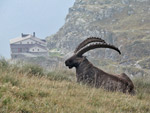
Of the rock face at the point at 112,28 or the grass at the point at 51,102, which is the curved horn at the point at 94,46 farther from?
the rock face at the point at 112,28

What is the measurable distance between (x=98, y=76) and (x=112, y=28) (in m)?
137

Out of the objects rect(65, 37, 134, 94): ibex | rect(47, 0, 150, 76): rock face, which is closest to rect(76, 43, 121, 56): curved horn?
rect(65, 37, 134, 94): ibex

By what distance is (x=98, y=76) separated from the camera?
870 centimetres

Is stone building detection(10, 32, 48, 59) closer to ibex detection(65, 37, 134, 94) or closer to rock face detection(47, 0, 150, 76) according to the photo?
rock face detection(47, 0, 150, 76)

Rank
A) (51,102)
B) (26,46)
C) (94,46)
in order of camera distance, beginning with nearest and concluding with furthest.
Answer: (51,102) → (94,46) → (26,46)

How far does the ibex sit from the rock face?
269ft

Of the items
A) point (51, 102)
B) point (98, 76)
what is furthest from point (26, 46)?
point (51, 102)

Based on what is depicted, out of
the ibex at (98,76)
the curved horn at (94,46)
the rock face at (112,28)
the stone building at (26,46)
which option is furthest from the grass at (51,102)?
the rock face at (112,28)

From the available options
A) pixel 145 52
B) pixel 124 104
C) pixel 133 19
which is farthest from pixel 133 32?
pixel 124 104

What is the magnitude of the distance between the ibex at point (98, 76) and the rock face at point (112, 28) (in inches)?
3226

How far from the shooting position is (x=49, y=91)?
585cm

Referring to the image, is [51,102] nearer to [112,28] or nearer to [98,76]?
[98,76]

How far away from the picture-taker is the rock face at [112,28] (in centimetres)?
10831

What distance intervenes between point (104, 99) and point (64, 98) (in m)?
1.20
